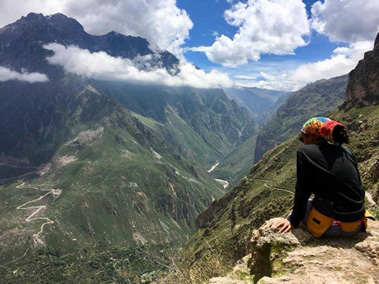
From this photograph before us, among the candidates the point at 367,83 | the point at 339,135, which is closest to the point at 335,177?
the point at 339,135

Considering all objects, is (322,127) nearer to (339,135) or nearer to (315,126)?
(315,126)

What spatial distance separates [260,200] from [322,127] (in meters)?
130

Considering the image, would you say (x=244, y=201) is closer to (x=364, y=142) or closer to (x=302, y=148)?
(x=364, y=142)

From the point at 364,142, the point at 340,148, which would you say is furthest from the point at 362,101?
the point at 340,148

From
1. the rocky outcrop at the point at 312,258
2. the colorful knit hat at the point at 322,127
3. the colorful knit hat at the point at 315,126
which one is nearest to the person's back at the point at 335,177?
the colorful knit hat at the point at 322,127

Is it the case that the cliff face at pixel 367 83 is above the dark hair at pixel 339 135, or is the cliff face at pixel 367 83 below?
above

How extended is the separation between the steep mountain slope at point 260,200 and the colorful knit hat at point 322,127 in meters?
5.90

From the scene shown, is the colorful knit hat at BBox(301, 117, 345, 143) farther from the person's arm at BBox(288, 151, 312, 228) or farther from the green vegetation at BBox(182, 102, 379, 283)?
the green vegetation at BBox(182, 102, 379, 283)

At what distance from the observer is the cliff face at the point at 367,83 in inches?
6988

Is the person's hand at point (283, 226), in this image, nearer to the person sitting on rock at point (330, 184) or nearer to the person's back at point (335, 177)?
the person sitting on rock at point (330, 184)

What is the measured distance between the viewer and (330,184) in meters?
10.2

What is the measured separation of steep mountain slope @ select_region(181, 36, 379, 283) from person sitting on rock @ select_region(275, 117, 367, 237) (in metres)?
3.34

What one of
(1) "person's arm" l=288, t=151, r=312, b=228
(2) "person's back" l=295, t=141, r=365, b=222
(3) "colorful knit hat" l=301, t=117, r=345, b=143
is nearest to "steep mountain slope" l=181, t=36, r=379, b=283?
(1) "person's arm" l=288, t=151, r=312, b=228

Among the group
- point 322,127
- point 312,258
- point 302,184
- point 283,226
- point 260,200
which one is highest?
point 322,127
